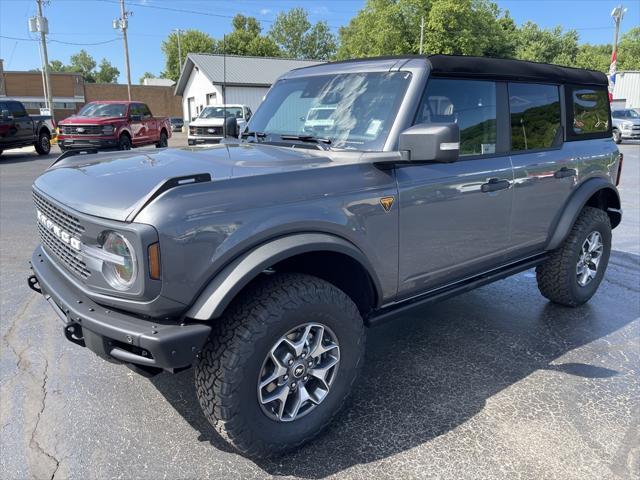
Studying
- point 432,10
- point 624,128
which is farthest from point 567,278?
point 432,10

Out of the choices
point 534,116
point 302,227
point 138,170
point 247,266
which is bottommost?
point 247,266

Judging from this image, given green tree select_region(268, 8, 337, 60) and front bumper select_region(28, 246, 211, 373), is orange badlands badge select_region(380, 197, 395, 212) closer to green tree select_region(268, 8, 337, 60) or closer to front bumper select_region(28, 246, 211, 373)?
front bumper select_region(28, 246, 211, 373)

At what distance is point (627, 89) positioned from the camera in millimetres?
41875

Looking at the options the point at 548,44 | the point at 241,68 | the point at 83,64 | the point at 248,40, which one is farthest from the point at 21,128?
the point at 83,64

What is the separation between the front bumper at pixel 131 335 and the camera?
2107 millimetres

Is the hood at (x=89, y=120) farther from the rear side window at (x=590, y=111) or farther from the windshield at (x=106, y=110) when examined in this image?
the rear side window at (x=590, y=111)

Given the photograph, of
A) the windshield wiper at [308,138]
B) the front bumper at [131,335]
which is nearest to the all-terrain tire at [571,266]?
the windshield wiper at [308,138]

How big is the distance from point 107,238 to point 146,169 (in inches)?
20.4

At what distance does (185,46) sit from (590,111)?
72210mm

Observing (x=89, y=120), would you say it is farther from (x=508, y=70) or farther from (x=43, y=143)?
(x=508, y=70)

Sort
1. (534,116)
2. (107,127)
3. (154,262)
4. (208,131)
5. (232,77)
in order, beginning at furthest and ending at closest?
(232,77)
(208,131)
(107,127)
(534,116)
(154,262)

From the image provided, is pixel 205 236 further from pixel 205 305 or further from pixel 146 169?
pixel 146 169

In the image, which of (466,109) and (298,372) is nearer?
(298,372)

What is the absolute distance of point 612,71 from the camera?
22.2 meters
